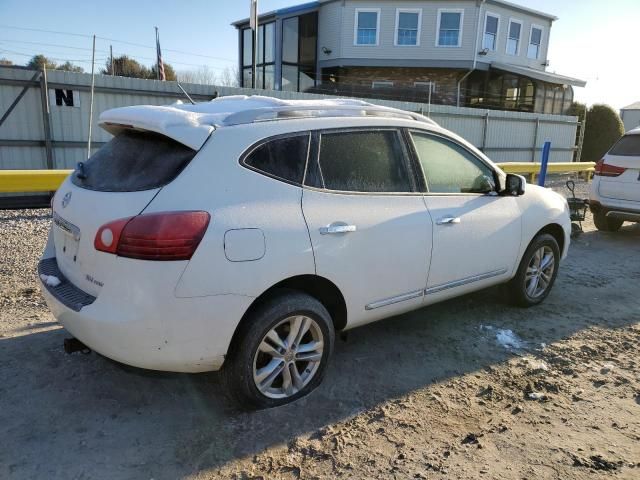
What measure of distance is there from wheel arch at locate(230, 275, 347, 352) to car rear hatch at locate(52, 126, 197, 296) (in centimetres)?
74

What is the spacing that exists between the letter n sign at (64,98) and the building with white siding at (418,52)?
50.4 ft

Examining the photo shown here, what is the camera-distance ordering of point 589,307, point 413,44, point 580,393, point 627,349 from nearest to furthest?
1. point 580,393
2. point 627,349
3. point 589,307
4. point 413,44

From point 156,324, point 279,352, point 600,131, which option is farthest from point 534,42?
point 156,324

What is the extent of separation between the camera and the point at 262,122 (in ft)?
9.85

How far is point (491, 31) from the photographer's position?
2684cm

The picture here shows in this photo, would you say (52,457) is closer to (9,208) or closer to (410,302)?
(410,302)

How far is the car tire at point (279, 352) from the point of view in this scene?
2814 millimetres

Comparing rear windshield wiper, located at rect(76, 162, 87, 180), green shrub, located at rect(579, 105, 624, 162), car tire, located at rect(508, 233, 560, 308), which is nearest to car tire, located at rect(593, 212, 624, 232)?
car tire, located at rect(508, 233, 560, 308)

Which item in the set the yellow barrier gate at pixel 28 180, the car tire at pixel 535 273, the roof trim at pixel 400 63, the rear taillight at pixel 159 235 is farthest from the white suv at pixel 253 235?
the roof trim at pixel 400 63

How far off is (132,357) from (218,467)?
700 millimetres

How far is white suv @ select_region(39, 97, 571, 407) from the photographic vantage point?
2559 mm

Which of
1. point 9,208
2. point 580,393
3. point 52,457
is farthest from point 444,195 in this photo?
point 9,208

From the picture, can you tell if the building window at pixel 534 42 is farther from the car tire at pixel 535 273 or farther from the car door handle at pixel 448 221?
the car door handle at pixel 448 221

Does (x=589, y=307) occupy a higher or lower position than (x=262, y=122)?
lower
